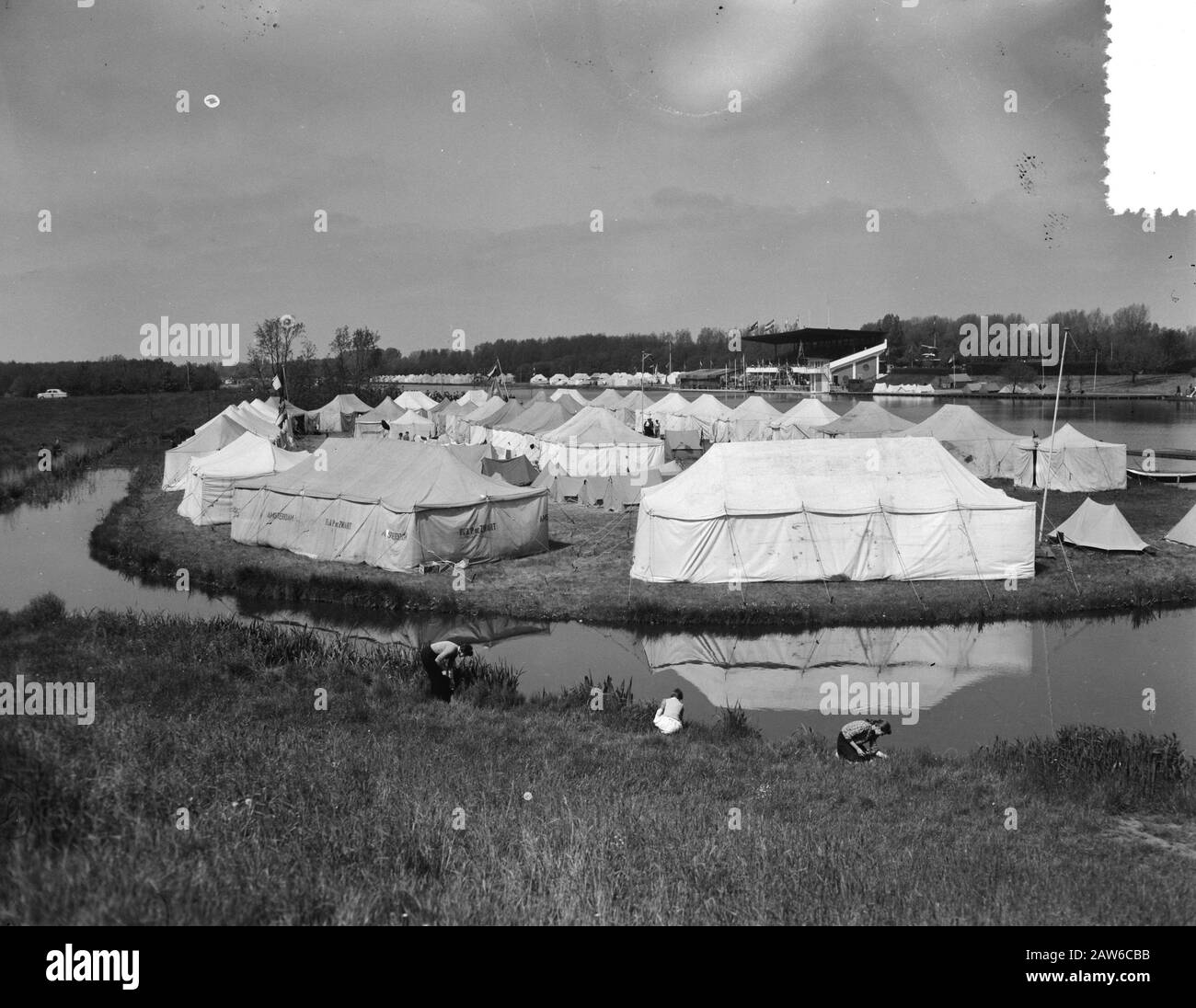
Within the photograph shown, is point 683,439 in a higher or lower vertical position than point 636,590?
higher

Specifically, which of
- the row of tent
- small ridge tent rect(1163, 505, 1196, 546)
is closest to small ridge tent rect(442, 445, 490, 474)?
the row of tent

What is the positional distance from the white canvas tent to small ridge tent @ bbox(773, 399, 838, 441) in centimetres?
2822

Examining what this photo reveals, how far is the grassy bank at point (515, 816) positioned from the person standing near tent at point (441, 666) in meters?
0.41

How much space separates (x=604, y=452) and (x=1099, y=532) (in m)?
21.1

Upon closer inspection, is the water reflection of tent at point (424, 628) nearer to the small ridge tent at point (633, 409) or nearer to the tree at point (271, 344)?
the small ridge tent at point (633, 409)

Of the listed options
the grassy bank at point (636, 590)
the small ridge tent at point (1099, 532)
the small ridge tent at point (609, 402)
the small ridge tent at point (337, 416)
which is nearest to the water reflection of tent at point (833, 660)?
the grassy bank at point (636, 590)

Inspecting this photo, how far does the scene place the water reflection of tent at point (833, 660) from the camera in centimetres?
1667

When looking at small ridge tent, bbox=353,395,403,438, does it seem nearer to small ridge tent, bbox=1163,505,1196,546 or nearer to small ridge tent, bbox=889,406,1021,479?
small ridge tent, bbox=889,406,1021,479

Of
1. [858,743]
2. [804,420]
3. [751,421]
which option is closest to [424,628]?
[858,743]

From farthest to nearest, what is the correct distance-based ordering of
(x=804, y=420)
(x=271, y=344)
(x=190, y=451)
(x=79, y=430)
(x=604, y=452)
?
(x=271, y=344), (x=79, y=430), (x=804, y=420), (x=604, y=452), (x=190, y=451)

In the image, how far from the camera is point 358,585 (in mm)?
22969

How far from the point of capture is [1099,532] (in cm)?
2620

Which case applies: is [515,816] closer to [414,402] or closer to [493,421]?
[493,421]

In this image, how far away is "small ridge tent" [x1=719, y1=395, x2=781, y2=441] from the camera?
58.0m
